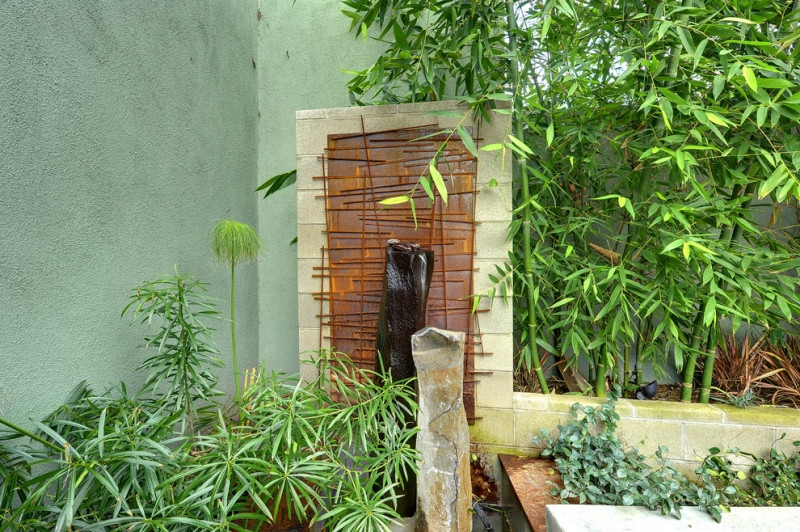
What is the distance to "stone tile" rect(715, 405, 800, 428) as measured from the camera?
5.97ft

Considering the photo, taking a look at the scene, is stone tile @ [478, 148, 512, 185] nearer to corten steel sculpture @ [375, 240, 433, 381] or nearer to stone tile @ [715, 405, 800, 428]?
corten steel sculpture @ [375, 240, 433, 381]

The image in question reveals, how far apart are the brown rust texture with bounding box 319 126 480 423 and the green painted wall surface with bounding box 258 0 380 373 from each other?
740mm

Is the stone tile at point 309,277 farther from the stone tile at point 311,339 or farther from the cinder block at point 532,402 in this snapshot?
the cinder block at point 532,402

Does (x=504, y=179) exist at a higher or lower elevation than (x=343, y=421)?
higher

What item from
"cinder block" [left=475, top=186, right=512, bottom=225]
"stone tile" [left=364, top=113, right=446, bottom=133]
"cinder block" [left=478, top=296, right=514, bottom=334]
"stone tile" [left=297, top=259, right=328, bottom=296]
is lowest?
"cinder block" [left=478, top=296, right=514, bottom=334]

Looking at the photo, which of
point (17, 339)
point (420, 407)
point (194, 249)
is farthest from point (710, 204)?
point (17, 339)

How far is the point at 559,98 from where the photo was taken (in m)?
2.17

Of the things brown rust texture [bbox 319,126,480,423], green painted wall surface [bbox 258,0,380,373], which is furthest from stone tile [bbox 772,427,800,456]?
green painted wall surface [bbox 258,0,380,373]

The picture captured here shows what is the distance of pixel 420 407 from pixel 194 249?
1.36 m

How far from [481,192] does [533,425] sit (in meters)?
1.20

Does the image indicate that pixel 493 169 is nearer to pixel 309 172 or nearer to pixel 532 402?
pixel 309 172

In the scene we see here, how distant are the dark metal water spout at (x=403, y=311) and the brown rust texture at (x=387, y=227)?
1.62 ft

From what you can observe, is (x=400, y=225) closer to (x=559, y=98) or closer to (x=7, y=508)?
(x=559, y=98)

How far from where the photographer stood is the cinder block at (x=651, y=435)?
6.20 feet
